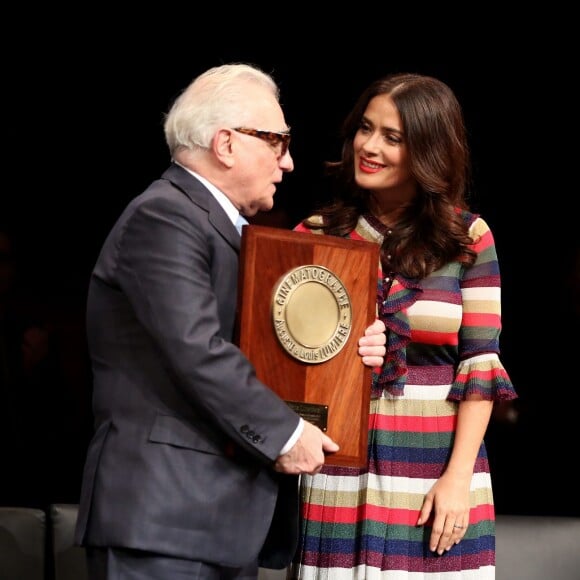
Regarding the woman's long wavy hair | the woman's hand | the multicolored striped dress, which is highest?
the woman's long wavy hair

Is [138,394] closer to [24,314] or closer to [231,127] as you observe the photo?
[231,127]

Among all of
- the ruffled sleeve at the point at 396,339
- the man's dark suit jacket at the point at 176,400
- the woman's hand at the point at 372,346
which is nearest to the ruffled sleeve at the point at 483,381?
the ruffled sleeve at the point at 396,339

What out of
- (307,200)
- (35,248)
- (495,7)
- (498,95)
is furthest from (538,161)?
(35,248)

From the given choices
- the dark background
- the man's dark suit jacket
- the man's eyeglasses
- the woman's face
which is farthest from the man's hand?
the dark background

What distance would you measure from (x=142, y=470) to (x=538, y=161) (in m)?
2.45

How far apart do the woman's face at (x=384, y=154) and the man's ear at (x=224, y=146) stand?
53 centimetres

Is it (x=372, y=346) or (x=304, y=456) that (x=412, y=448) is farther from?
(x=304, y=456)

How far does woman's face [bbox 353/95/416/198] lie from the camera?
2381mm

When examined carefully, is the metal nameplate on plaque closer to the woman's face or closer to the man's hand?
the man's hand

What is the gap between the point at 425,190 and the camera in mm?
2365

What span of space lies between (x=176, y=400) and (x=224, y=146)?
1.47 feet

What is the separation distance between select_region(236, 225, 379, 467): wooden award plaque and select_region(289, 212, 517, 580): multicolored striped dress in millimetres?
242

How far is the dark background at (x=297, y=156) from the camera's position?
3402 mm

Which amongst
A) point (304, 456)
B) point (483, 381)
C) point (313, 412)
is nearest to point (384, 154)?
point (483, 381)
